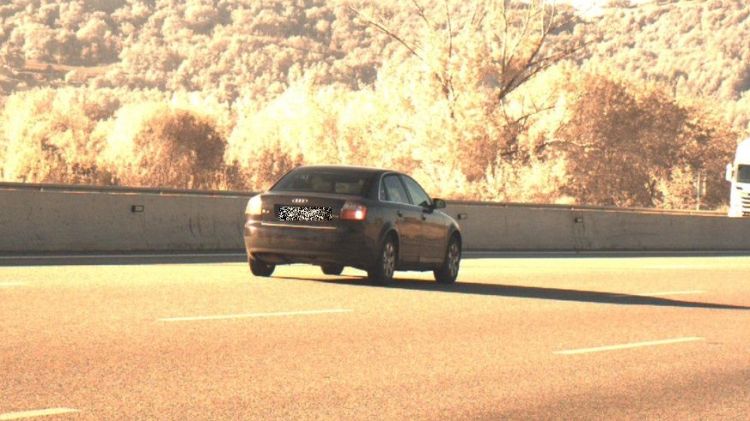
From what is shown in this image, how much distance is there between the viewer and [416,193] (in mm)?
19656

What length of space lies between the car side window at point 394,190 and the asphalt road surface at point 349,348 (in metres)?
1.19

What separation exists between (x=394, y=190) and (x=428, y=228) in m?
0.83

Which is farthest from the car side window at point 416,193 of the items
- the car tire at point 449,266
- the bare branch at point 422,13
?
the bare branch at point 422,13

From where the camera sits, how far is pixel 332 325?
1321cm

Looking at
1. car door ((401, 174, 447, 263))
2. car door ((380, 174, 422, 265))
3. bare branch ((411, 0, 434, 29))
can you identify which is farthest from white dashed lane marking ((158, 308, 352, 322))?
bare branch ((411, 0, 434, 29))

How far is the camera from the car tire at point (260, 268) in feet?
60.2

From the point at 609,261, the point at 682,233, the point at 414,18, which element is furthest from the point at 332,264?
the point at 414,18

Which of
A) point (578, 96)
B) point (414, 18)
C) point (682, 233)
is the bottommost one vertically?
point (682, 233)

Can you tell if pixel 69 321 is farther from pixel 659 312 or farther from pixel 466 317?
pixel 659 312

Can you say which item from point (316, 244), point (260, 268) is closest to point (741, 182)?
point (260, 268)

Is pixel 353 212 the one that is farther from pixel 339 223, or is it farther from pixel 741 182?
pixel 741 182

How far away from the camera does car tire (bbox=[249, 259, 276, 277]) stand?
60.2ft

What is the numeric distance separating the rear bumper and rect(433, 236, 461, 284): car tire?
2381 millimetres

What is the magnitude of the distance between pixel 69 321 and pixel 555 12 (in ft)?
146
